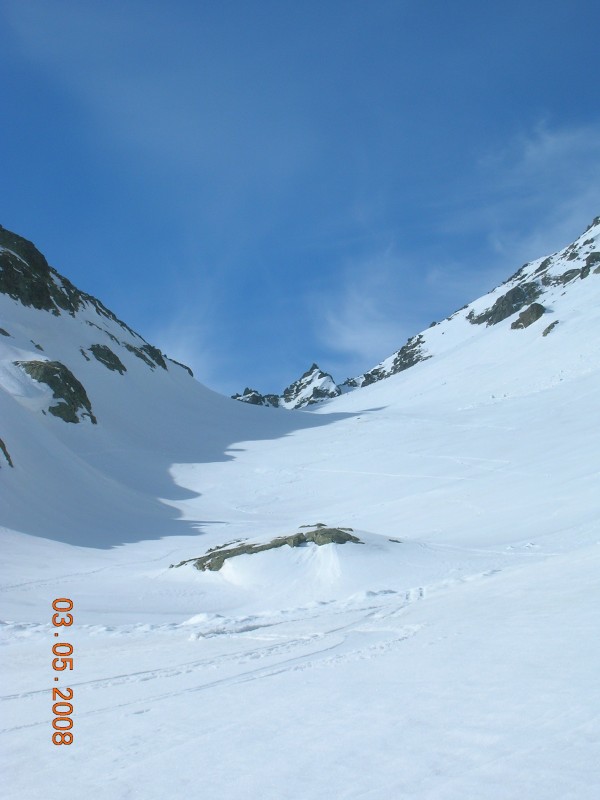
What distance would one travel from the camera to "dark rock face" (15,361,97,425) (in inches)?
1390

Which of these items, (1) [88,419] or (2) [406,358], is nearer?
(1) [88,419]

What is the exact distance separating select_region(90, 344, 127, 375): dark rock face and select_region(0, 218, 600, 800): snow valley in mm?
8579

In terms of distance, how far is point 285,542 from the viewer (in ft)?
47.0

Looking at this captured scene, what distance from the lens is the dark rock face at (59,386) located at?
116 ft

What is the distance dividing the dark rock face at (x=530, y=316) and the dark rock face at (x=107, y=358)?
4200cm

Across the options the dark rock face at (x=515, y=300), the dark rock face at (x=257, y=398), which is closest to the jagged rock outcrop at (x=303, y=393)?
the dark rock face at (x=257, y=398)

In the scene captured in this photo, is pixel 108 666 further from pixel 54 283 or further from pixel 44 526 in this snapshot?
pixel 54 283

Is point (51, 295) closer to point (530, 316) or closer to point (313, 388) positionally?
point (530, 316)

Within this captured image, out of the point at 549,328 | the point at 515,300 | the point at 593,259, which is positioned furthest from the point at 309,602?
the point at 515,300

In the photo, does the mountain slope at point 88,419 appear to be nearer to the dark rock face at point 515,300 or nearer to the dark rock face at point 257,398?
the dark rock face at point 515,300

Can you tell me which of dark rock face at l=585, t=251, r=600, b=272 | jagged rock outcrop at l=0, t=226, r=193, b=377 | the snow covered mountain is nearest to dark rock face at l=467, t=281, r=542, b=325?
the snow covered mountain

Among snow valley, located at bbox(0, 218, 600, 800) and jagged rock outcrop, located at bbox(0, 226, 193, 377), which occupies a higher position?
jagged rock outcrop, located at bbox(0, 226, 193, 377)

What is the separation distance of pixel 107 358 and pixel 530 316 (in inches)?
1733

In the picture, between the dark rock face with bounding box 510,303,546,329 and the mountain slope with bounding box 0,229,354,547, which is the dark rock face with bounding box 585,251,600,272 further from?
the mountain slope with bounding box 0,229,354,547
